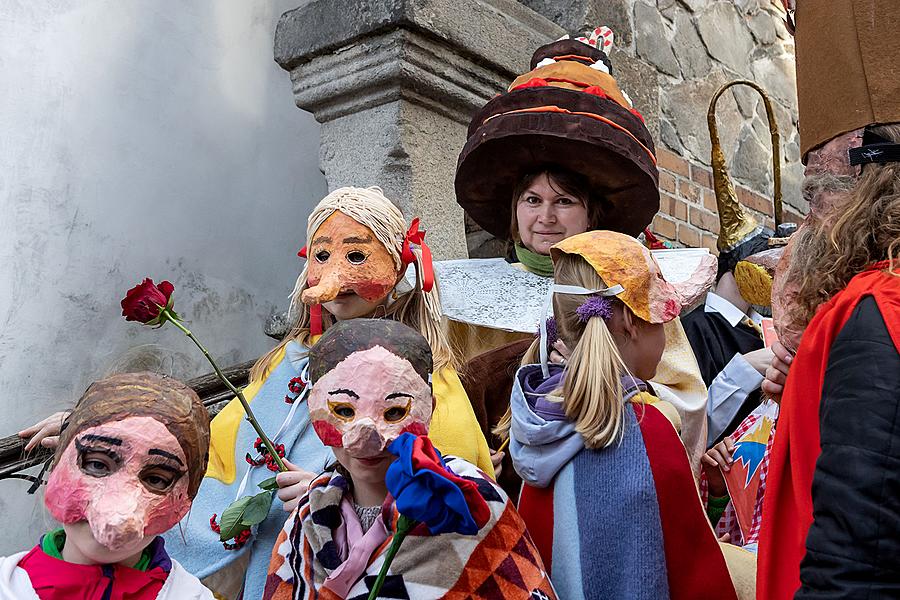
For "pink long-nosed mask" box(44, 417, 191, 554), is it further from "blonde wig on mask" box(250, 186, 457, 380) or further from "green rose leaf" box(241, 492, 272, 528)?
"blonde wig on mask" box(250, 186, 457, 380)

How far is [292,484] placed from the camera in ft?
7.38

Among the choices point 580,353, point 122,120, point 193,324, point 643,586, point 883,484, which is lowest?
point 643,586

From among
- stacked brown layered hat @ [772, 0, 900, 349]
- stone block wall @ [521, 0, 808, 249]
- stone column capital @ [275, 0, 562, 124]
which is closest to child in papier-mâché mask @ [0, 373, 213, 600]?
stacked brown layered hat @ [772, 0, 900, 349]

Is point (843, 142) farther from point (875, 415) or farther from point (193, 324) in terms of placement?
point (193, 324)

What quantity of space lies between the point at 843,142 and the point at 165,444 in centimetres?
123

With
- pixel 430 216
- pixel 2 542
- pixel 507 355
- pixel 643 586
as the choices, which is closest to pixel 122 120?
pixel 430 216

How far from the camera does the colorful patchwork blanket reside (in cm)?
183

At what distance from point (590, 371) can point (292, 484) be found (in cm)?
69

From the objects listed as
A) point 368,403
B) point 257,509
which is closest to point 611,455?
point 368,403

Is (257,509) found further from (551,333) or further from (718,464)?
(718,464)

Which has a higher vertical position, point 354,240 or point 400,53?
point 400,53

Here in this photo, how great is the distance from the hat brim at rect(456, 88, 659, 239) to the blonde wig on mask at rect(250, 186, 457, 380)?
50 cm

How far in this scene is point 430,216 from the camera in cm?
358

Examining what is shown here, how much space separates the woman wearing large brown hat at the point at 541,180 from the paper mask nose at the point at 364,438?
1012 millimetres
